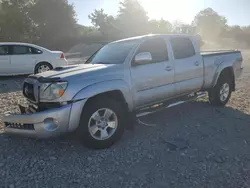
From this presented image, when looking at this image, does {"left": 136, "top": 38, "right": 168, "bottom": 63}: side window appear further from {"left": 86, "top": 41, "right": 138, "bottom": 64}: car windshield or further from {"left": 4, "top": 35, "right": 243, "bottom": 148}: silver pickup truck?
{"left": 86, "top": 41, "right": 138, "bottom": 64}: car windshield

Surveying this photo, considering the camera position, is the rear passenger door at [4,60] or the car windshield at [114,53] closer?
the car windshield at [114,53]

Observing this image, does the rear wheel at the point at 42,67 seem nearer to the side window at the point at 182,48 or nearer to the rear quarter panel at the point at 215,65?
the side window at the point at 182,48

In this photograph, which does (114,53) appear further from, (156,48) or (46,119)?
(46,119)

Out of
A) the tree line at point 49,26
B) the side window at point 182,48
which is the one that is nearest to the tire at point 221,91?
the side window at point 182,48

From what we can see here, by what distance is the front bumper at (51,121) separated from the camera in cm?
353

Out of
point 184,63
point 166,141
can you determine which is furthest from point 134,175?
point 184,63

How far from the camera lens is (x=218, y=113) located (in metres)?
5.88

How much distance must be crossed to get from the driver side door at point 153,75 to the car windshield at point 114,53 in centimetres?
22

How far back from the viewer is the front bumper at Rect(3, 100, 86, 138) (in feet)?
11.6

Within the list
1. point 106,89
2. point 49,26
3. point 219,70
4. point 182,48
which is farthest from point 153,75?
point 49,26

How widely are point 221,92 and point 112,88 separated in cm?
349

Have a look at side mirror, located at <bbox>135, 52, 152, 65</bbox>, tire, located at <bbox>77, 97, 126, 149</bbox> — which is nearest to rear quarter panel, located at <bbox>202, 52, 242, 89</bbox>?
side mirror, located at <bbox>135, 52, 152, 65</bbox>

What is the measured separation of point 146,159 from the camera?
12.3ft

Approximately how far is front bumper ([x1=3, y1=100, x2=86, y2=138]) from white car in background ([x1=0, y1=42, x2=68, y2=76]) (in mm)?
7845
